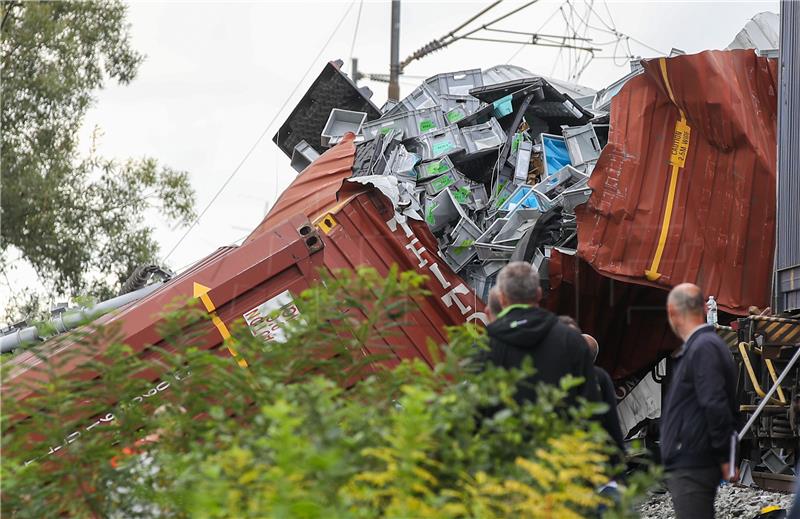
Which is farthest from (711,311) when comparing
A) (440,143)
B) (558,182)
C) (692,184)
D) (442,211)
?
(440,143)

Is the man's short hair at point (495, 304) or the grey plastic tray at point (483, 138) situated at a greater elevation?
the grey plastic tray at point (483, 138)

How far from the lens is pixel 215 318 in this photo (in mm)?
7617

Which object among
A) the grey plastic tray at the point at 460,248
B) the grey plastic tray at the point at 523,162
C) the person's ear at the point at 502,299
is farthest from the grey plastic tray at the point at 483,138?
the person's ear at the point at 502,299

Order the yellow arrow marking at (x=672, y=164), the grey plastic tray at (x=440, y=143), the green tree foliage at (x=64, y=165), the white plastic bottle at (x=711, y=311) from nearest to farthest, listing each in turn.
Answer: the white plastic bottle at (x=711, y=311)
the yellow arrow marking at (x=672, y=164)
the grey plastic tray at (x=440, y=143)
the green tree foliage at (x=64, y=165)

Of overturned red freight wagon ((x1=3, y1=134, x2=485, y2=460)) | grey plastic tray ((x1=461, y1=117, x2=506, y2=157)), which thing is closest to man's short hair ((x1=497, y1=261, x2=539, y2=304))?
overturned red freight wagon ((x1=3, y1=134, x2=485, y2=460))

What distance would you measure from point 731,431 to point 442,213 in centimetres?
542

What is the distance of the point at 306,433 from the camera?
307cm

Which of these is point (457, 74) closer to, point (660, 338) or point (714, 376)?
point (660, 338)

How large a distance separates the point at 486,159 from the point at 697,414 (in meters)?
6.25

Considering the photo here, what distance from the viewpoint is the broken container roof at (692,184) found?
9555 mm

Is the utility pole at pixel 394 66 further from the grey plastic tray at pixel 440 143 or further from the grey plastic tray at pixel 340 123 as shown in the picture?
the grey plastic tray at pixel 440 143

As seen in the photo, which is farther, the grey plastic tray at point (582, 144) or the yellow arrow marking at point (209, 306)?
the grey plastic tray at point (582, 144)

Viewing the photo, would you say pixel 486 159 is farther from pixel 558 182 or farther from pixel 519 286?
pixel 519 286

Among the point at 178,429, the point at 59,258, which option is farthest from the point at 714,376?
the point at 59,258
